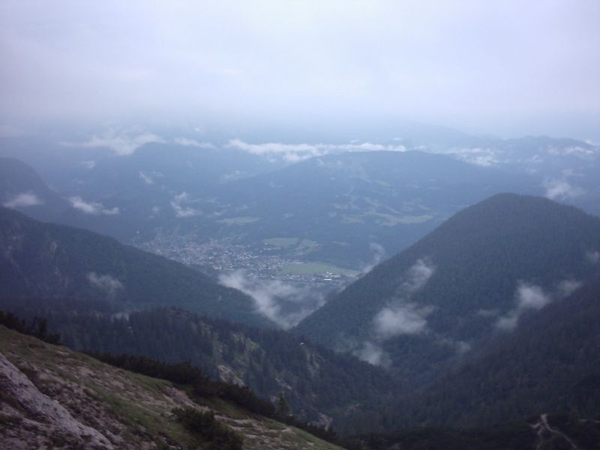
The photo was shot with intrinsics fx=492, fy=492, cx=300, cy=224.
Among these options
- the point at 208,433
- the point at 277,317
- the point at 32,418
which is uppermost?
the point at 32,418

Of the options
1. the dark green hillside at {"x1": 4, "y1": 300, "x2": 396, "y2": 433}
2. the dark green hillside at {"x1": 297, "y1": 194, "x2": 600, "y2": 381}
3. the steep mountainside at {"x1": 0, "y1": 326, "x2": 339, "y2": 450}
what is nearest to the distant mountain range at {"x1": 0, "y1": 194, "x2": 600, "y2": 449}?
the dark green hillside at {"x1": 4, "y1": 300, "x2": 396, "y2": 433}

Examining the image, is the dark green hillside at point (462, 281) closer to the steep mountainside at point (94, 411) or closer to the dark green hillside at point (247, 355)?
the dark green hillside at point (247, 355)

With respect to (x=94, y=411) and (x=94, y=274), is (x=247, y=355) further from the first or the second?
(x=94, y=274)

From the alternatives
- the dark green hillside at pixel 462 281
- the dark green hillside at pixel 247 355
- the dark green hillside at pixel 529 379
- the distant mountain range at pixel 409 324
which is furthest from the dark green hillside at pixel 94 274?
the dark green hillside at pixel 529 379

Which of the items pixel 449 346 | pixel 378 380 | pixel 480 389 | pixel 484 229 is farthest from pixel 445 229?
pixel 480 389

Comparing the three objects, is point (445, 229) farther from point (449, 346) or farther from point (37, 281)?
point (37, 281)
